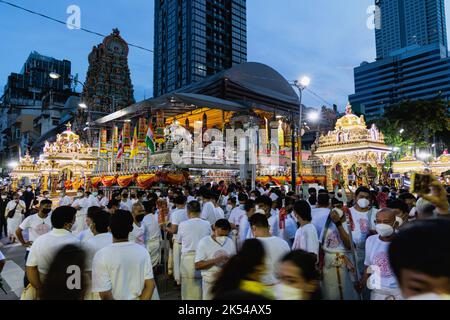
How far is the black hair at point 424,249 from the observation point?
1599 mm

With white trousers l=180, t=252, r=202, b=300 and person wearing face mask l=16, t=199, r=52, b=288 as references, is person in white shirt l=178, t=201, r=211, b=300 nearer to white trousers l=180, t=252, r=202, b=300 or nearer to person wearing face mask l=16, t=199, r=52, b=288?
white trousers l=180, t=252, r=202, b=300

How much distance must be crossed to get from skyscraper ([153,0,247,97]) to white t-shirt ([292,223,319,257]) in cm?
6280

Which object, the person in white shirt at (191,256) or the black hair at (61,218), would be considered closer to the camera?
the black hair at (61,218)

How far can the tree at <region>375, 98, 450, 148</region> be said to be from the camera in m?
32.5

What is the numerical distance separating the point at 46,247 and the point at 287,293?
8.57ft

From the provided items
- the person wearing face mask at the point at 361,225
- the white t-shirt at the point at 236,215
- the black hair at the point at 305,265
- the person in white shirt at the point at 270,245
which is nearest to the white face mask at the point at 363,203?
the person wearing face mask at the point at 361,225

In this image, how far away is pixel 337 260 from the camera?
454 centimetres

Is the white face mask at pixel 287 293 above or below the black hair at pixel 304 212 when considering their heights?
below

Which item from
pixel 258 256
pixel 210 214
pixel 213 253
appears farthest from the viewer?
pixel 210 214

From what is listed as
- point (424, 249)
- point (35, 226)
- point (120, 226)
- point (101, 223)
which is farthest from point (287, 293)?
point (35, 226)

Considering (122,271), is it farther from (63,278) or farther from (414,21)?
(414,21)

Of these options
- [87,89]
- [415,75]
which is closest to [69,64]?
[87,89]

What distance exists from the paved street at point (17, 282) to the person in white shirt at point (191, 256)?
1.14m

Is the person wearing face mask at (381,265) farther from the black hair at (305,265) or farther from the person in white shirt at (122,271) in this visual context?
the person in white shirt at (122,271)
